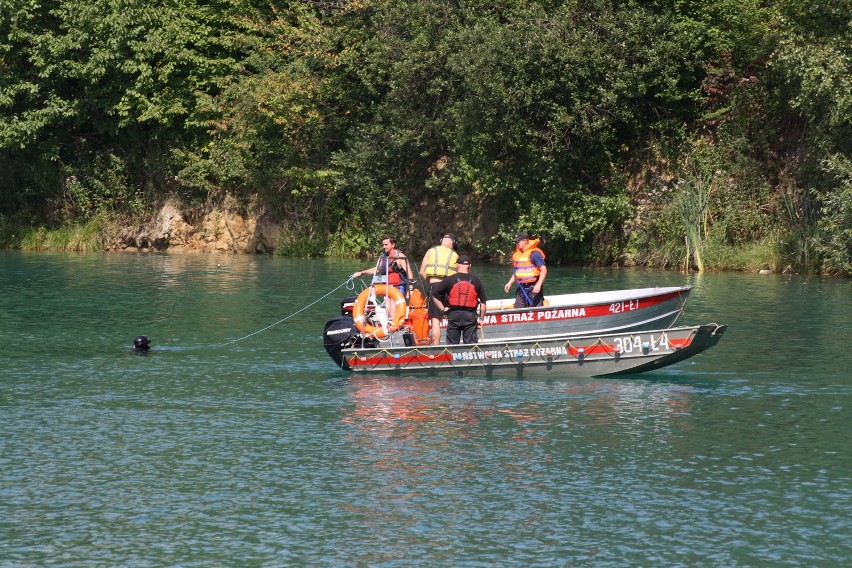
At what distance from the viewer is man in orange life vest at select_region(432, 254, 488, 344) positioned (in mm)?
18250

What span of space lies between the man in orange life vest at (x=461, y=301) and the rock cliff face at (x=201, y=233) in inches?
1222

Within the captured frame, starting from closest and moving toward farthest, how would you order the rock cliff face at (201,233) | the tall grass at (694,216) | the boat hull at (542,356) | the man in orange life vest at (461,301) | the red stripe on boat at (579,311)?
the boat hull at (542,356), the man in orange life vest at (461,301), the red stripe on boat at (579,311), the tall grass at (694,216), the rock cliff face at (201,233)

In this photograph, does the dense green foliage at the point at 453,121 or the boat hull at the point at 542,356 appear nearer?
the boat hull at the point at 542,356

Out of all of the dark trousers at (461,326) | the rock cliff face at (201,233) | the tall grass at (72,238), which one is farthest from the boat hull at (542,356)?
the tall grass at (72,238)

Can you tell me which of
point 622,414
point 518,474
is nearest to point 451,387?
point 622,414

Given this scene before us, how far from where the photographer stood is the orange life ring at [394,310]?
18625 millimetres

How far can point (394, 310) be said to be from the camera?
18812mm

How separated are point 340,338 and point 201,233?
110ft

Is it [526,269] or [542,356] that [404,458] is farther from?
[526,269]

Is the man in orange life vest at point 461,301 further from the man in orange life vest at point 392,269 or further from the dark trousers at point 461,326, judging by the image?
the man in orange life vest at point 392,269

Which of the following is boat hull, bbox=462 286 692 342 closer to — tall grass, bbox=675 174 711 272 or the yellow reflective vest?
the yellow reflective vest

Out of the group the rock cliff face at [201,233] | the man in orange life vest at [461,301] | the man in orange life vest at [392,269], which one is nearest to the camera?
the man in orange life vest at [461,301]

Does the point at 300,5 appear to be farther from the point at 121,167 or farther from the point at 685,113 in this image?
the point at 685,113

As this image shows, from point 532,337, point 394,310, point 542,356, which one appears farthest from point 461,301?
point 532,337
